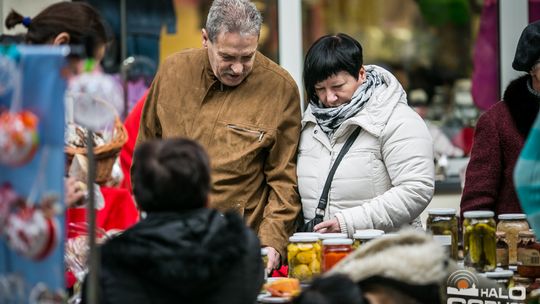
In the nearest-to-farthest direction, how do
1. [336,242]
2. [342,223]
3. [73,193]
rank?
Result: 1. [73,193]
2. [336,242]
3. [342,223]

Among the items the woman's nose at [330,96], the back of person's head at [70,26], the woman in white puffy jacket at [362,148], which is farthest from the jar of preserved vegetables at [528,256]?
the back of person's head at [70,26]

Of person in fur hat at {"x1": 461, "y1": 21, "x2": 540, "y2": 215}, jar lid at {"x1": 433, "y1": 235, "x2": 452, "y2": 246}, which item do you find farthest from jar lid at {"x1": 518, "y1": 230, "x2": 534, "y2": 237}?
person in fur hat at {"x1": 461, "y1": 21, "x2": 540, "y2": 215}

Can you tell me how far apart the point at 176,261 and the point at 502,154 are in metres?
2.22

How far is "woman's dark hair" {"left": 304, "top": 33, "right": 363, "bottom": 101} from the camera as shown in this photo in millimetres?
4797

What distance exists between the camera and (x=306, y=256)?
4.32 meters

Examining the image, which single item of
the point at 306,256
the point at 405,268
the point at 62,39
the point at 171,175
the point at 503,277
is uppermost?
the point at 62,39

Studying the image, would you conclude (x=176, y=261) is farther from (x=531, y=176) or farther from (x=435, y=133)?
(x=435, y=133)

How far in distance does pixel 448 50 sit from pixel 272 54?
138cm

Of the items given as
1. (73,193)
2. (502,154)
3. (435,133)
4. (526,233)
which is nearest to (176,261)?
(73,193)

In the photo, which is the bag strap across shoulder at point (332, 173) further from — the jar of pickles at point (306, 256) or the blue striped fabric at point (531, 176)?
the blue striped fabric at point (531, 176)

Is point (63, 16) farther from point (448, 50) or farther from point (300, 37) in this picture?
point (448, 50)

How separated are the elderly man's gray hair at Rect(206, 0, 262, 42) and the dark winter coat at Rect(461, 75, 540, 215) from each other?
1.13 metres

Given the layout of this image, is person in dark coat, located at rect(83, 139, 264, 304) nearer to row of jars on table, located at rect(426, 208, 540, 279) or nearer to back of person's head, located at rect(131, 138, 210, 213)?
back of person's head, located at rect(131, 138, 210, 213)

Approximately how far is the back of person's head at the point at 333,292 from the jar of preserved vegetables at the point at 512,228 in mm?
1350
